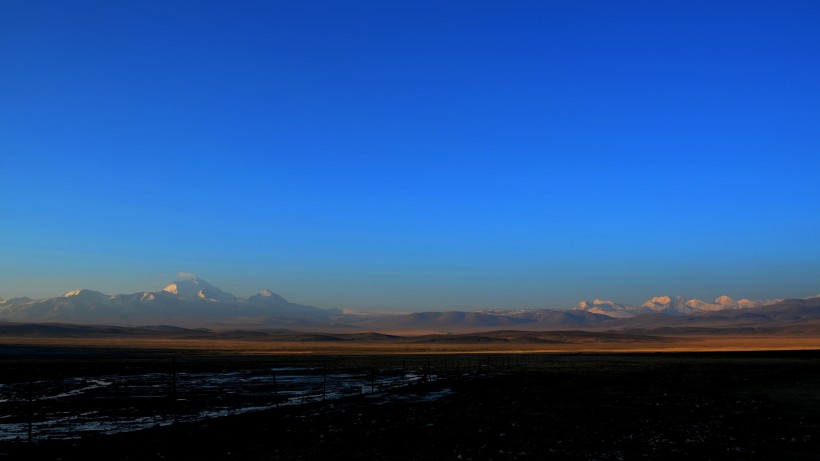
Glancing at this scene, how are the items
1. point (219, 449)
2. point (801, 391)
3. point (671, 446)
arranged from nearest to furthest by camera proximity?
point (671, 446) → point (219, 449) → point (801, 391)

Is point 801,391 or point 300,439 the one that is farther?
point 801,391

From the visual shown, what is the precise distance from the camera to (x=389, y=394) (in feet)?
123

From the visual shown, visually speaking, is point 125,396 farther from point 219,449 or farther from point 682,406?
point 682,406

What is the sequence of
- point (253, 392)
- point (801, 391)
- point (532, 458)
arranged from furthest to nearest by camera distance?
Result: point (253, 392), point (801, 391), point (532, 458)

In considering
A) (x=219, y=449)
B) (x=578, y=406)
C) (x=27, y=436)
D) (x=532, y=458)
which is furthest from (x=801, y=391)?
(x=27, y=436)

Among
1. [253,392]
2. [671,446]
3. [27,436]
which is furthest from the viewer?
[253,392]

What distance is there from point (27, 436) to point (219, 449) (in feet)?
27.7

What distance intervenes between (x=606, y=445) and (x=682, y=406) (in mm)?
11718

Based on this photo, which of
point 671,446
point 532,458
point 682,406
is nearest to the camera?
point 532,458

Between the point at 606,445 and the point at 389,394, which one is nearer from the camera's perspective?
the point at 606,445

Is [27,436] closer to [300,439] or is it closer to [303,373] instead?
[300,439]

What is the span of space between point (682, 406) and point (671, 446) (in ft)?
37.5

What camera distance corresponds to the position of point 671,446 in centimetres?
1873

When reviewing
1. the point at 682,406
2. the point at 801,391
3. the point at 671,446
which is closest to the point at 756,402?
the point at 682,406
